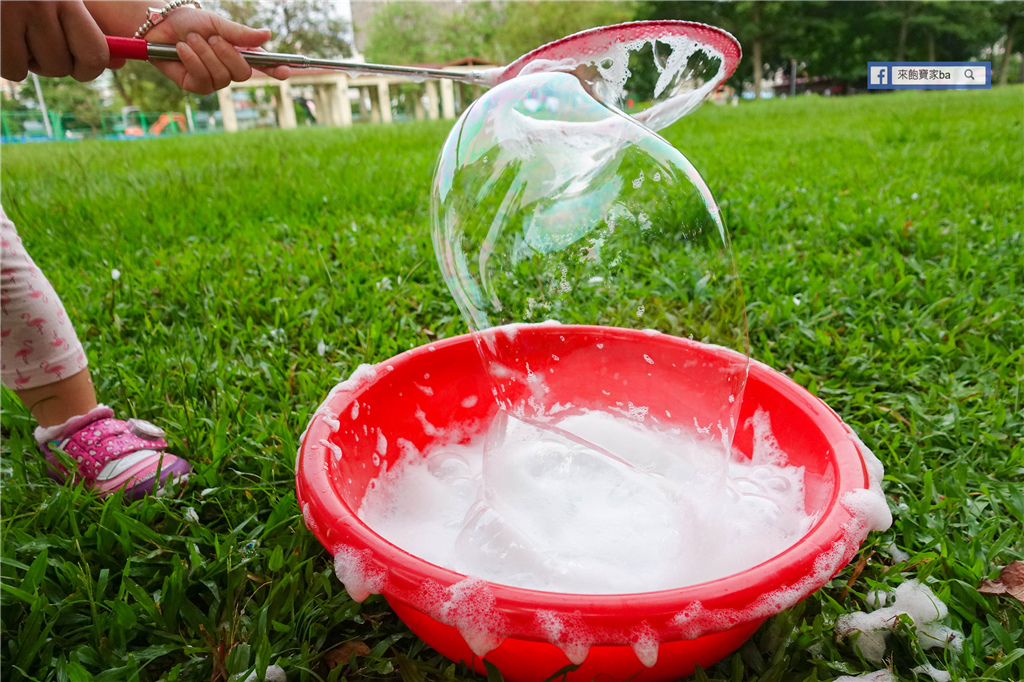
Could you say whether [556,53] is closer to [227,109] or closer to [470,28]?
[227,109]

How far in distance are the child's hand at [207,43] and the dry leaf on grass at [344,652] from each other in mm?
897

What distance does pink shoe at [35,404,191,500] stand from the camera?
1161 mm

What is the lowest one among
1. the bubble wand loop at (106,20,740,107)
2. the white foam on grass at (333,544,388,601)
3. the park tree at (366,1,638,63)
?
the white foam on grass at (333,544,388,601)

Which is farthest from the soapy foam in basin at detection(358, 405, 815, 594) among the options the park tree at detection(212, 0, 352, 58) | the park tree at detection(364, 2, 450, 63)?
the park tree at detection(364, 2, 450, 63)

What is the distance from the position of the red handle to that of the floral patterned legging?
353 millimetres

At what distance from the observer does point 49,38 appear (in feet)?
3.19

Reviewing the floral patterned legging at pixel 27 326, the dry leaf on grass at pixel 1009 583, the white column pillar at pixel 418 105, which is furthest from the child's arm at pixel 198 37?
the white column pillar at pixel 418 105

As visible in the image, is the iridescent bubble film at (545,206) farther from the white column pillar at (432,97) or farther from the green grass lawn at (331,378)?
the white column pillar at (432,97)

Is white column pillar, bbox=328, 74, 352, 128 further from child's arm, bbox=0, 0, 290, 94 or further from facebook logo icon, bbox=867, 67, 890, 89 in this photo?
child's arm, bbox=0, 0, 290, 94

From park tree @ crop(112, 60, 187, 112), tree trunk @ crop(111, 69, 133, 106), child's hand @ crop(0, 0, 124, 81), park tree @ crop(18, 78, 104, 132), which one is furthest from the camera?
park tree @ crop(18, 78, 104, 132)

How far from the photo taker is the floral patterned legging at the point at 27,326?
1.12 m

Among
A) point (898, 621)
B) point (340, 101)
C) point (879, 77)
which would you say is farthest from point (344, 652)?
point (340, 101)

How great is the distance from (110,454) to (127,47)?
68 cm

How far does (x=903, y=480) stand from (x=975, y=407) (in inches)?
14.3
